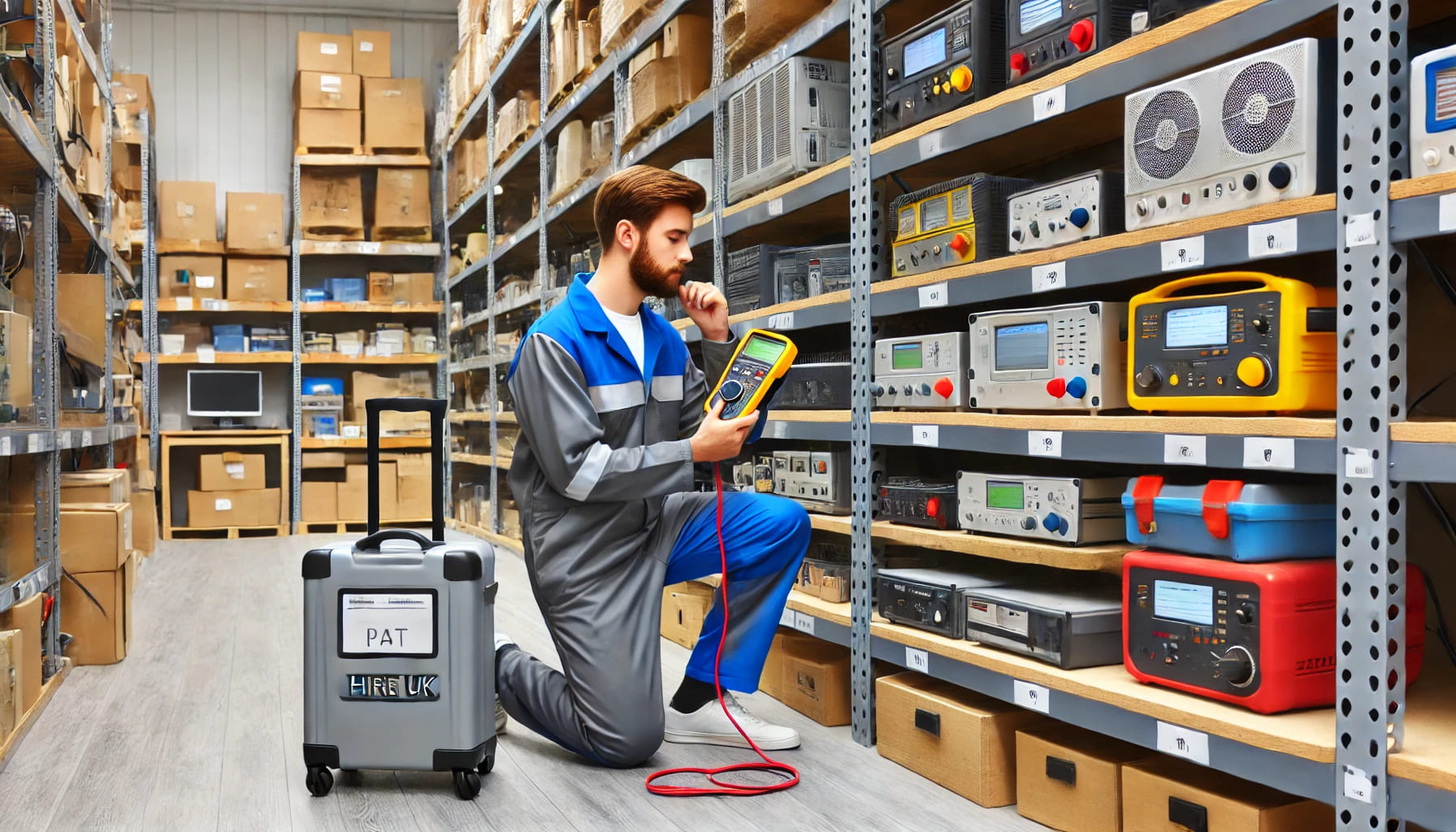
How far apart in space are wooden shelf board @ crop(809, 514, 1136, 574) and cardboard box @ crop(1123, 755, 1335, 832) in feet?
1.33

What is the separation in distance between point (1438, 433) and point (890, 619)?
1.50m

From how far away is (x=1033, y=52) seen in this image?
240 centimetres

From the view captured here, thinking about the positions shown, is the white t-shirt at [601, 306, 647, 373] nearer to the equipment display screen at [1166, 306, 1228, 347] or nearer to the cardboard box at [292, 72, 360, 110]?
the equipment display screen at [1166, 306, 1228, 347]

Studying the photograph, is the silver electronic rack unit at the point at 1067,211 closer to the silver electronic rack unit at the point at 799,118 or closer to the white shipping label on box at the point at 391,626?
the silver electronic rack unit at the point at 799,118

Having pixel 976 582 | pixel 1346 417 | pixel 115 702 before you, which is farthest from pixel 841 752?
pixel 115 702

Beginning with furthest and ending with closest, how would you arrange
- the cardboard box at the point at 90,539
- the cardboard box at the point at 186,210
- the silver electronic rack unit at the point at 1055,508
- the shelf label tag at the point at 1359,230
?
1. the cardboard box at the point at 186,210
2. the cardboard box at the point at 90,539
3. the silver electronic rack unit at the point at 1055,508
4. the shelf label tag at the point at 1359,230

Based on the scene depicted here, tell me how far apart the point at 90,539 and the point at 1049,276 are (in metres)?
3.35

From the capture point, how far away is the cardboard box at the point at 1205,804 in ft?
6.10

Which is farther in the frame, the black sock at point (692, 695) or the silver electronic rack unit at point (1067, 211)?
the black sock at point (692, 695)

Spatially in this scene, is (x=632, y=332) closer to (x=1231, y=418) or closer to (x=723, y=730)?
(x=723, y=730)

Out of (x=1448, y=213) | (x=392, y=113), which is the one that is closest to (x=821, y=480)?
(x=1448, y=213)

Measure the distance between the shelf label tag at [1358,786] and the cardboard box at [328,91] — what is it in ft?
28.1

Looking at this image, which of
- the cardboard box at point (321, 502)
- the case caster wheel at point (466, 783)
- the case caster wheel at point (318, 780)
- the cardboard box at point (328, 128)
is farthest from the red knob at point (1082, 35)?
the cardboard box at point (328, 128)

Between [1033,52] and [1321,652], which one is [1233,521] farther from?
[1033,52]
